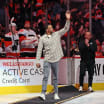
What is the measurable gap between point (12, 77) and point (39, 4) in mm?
2950

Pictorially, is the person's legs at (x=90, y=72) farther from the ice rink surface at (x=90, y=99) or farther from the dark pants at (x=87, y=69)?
the ice rink surface at (x=90, y=99)

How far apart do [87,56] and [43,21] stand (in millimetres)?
2226

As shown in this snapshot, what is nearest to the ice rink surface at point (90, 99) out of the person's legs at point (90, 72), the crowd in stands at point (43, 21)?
the person's legs at point (90, 72)

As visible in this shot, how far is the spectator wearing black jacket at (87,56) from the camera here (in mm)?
10953

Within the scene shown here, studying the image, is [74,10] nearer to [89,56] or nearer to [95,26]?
[95,26]

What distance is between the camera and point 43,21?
12555 mm

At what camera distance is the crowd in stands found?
1180 cm

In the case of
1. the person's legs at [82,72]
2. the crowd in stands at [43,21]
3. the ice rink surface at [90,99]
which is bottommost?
the ice rink surface at [90,99]

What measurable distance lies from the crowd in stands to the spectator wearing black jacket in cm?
99

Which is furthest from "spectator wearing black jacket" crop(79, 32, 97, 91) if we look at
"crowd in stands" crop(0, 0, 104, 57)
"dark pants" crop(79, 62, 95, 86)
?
"crowd in stands" crop(0, 0, 104, 57)

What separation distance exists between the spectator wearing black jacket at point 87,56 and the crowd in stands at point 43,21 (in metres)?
0.99

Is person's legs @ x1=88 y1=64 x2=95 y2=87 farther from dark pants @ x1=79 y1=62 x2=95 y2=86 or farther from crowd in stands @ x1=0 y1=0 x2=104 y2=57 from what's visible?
crowd in stands @ x1=0 y1=0 x2=104 y2=57

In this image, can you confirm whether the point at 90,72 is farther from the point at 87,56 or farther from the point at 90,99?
the point at 90,99

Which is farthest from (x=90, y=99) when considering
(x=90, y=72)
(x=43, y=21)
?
(x=43, y=21)
